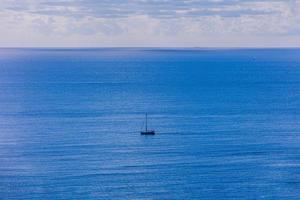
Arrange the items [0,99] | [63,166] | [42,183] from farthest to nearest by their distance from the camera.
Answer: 1. [0,99]
2. [63,166]
3. [42,183]

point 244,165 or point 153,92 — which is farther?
point 153,92

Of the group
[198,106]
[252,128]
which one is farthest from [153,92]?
[252,128]

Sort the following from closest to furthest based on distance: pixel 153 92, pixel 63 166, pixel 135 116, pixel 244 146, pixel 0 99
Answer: pixel 63 166 → pixel 244 146 → pixel 135 116 → pixel 0 99 → pixel 153 92

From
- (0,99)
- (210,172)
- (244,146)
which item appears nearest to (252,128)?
(244,146)

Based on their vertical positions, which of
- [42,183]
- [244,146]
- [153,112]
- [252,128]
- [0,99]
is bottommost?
[42,183]

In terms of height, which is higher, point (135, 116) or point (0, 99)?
point (0, 99)

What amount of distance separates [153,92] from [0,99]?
38.1m

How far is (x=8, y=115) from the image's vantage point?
137625 mm

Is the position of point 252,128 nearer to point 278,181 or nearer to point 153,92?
point 278,181

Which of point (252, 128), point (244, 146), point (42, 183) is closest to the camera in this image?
point (42, 183)

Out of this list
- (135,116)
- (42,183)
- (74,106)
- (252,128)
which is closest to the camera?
(42,183)

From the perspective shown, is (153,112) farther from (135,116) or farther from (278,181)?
(278,181)

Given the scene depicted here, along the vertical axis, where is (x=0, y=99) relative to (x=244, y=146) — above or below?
above

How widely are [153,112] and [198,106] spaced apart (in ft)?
48.2
